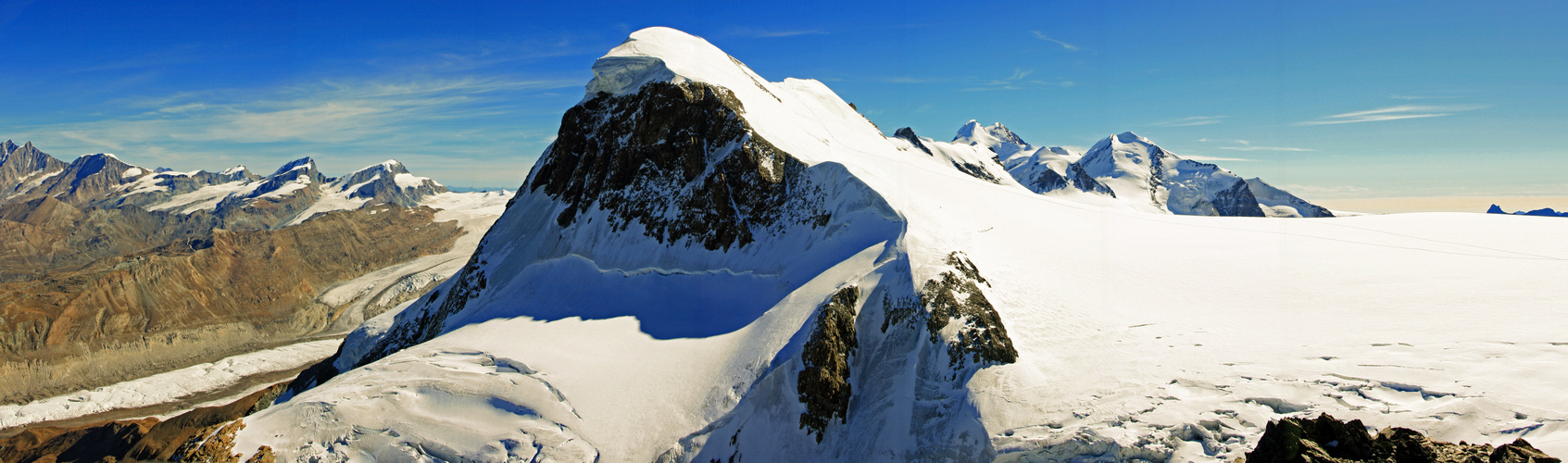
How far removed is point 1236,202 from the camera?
632ft

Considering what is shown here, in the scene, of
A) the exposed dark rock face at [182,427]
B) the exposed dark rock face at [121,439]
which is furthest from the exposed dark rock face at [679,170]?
the exposed dark rock face at [121,439]

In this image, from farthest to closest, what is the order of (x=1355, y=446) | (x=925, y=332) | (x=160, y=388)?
(x=160, y=388)
(x=925, y=332)
(x=1355, y=446)

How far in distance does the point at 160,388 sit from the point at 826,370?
131777 millimetres

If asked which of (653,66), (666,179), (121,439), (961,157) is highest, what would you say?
(653,66)

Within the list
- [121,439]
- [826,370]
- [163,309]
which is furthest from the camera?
[163,309]

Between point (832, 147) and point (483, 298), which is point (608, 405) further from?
point (832, 147)

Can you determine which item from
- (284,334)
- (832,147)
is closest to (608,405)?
(832,147)

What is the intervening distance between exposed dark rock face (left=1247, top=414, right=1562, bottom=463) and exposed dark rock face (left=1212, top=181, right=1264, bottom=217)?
222 metres

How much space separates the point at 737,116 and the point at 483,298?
25.7 metres

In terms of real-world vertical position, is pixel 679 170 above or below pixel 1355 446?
above

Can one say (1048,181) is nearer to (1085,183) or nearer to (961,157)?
(1085,183)

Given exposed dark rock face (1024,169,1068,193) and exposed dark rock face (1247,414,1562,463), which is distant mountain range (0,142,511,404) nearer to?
exposed dark rock face (1247,414,1562,463)

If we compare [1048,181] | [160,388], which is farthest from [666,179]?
[1048,181]

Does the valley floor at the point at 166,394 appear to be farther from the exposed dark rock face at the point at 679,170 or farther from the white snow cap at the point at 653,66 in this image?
the white snow cap at the point at 653,66
